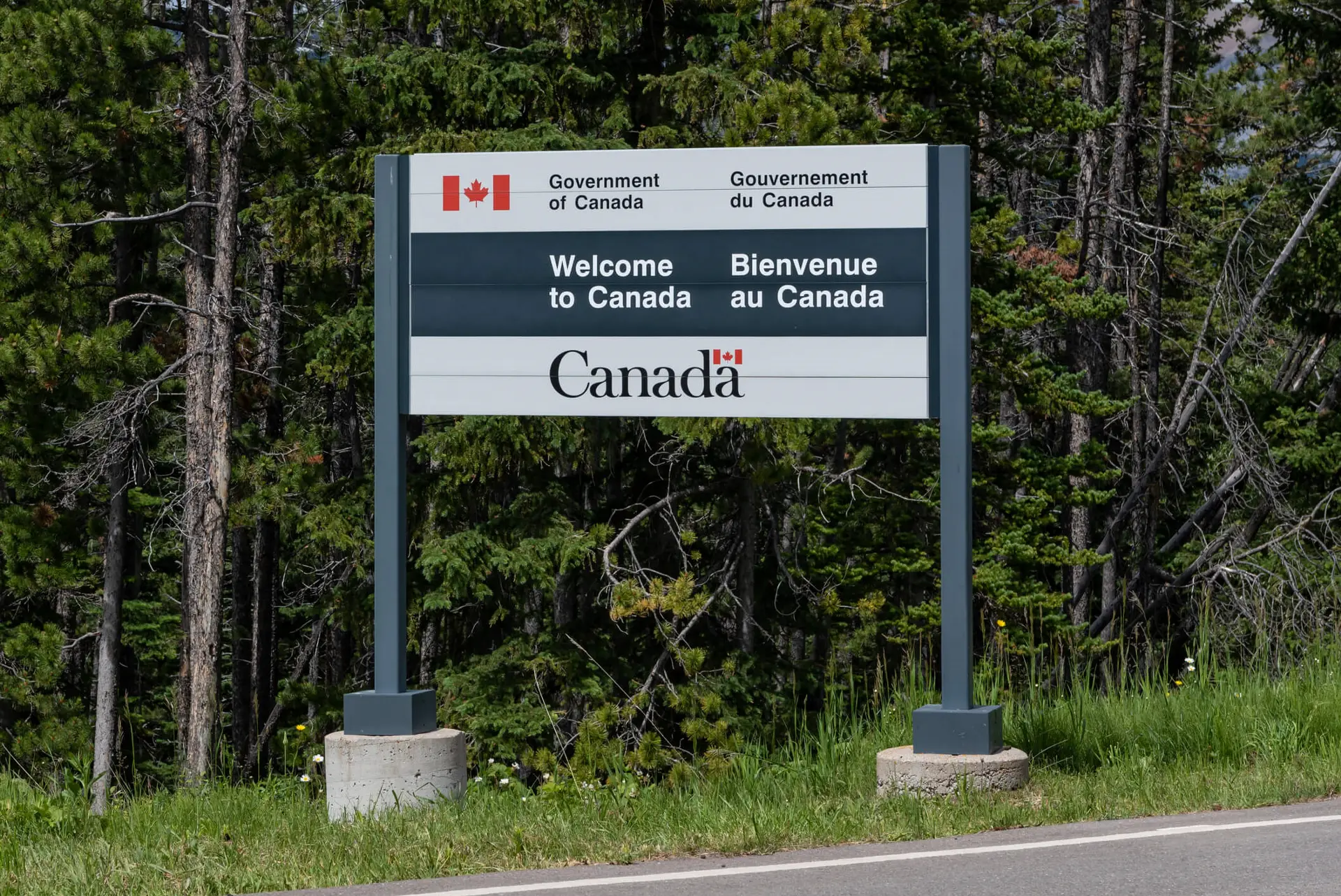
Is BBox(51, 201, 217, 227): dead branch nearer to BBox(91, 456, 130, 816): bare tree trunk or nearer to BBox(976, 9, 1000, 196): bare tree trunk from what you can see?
→ BBox(91, 456, 130, 816): bare tree trunk

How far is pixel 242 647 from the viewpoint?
101 feet

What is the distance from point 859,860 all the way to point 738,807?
1049 millimetres

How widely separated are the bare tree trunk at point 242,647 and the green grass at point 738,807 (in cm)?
1903

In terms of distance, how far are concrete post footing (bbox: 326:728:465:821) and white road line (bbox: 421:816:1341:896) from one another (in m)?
2.02

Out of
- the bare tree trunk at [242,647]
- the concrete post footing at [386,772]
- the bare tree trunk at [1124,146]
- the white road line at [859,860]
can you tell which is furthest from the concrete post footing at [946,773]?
the bare tree trunk at [242,647]

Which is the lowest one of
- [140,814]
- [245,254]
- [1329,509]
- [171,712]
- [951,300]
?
[171,712]

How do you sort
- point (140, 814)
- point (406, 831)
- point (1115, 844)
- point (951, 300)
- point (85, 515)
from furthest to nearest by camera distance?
point (85, 515)
point (951, 300)
point (140, 814)
point (406, 831)
point (1115, 844)

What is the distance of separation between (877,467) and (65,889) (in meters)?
15.3

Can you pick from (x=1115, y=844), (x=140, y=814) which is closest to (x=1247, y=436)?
(x=1115, y=844)

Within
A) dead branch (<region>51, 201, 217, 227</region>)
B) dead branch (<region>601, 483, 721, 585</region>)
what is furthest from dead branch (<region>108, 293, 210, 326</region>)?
dead branch (<region>601, 483, 721, 585</region>)

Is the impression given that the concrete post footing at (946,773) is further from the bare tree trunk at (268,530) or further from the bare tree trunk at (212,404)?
the bare tree trunk at (268,530)

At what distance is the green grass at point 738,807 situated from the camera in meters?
5.74

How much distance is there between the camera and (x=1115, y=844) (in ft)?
18.8

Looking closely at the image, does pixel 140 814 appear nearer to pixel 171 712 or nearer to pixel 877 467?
pixel 877 467
